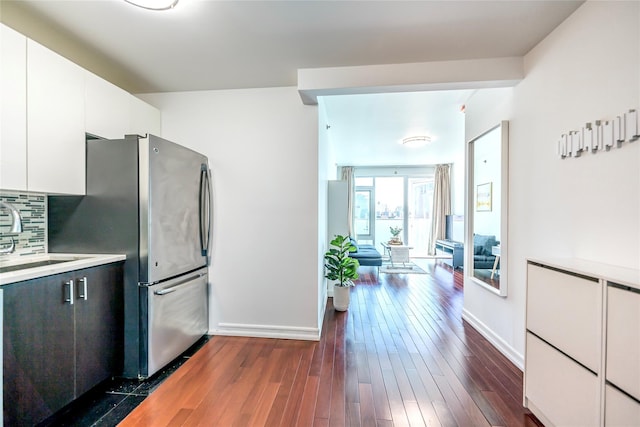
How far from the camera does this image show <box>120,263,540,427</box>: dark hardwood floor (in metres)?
1.66

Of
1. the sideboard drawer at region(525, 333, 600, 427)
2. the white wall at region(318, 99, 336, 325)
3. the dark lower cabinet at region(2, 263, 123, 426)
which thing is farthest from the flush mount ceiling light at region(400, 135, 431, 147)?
the dark lower cabinet at region(2, 263, 123, 426)

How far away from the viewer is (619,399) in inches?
44.9

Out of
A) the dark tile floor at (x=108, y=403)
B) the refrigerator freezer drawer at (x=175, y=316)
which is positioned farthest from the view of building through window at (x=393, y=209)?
the dark tile floor at (x=108, y=403)

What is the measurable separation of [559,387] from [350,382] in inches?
49.6

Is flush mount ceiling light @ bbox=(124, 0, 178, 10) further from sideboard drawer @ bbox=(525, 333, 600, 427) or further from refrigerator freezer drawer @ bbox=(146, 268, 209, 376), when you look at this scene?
sideboard drawer @ bbox=(525, 333, 600, 427)

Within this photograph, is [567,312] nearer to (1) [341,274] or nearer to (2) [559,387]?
(2) [559,387]

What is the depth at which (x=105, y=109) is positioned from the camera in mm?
2219

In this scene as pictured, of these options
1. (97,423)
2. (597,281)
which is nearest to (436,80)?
(597,281)

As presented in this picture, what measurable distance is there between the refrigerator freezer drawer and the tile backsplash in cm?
91

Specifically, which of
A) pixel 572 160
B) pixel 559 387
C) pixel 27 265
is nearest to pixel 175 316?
pixel 27 265

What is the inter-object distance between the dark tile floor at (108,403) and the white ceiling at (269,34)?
2.58m

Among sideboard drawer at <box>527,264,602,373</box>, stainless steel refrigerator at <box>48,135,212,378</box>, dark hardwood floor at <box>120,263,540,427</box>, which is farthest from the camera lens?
stainless steel refrigerator at <box>48,135,212,378</box>

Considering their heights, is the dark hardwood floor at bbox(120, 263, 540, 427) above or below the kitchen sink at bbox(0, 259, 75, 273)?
below

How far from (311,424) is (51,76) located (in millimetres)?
2838
